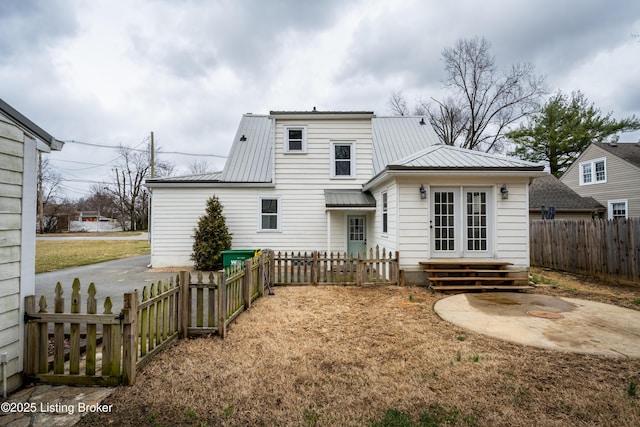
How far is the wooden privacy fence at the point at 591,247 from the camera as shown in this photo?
862 cm

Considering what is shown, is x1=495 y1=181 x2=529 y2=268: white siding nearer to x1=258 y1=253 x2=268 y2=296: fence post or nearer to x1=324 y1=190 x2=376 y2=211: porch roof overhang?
x1=324 y1=190 x2=376 y2=211: porch roof overhang

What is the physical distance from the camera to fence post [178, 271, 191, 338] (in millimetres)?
4367

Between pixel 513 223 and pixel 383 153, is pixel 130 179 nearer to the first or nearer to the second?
pixel 383 153

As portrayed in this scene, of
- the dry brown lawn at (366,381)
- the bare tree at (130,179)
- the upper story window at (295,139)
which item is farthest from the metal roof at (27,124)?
the bare tree at (130,179)

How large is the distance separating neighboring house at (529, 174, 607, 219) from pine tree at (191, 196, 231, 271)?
677 inches

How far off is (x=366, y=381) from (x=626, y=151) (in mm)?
23933

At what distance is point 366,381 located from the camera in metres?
3.25

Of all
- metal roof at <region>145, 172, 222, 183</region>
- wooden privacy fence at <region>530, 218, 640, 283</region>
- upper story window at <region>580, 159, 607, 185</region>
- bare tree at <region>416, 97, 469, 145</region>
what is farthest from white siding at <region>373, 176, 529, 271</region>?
bare tree at <region>416, 97, 469, 145</region>

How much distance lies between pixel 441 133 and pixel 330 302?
24.5 meters

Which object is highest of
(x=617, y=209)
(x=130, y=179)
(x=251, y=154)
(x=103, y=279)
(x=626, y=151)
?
(x=130, y=179)

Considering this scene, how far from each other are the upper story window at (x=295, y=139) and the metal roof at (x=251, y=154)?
4.25 feet

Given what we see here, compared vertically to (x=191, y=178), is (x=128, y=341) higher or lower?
lower

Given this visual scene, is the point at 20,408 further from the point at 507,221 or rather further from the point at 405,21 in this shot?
the point at 405,21

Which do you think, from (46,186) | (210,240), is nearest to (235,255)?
(210,240)
